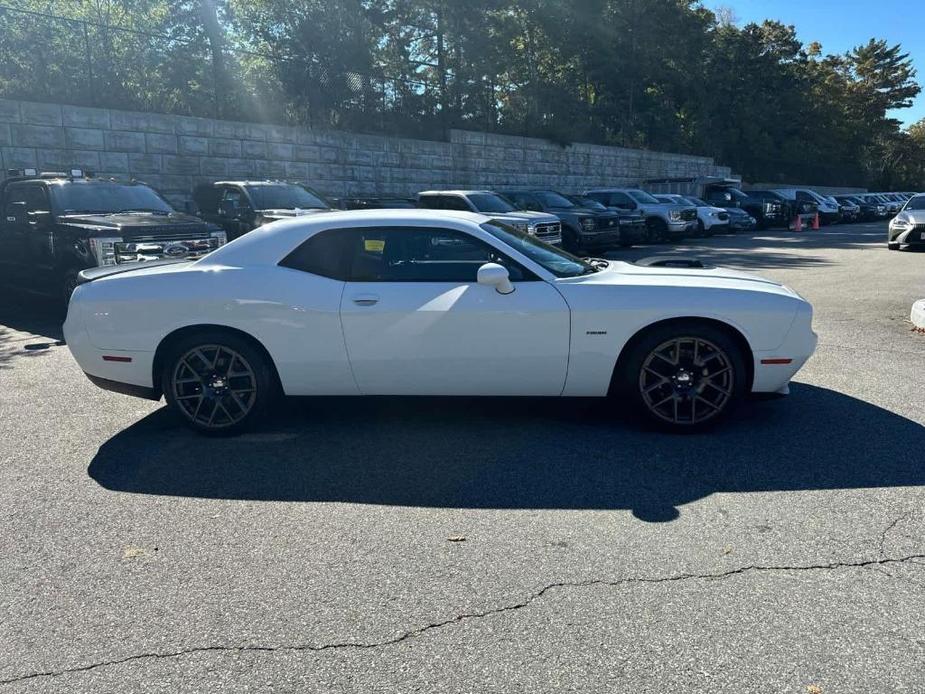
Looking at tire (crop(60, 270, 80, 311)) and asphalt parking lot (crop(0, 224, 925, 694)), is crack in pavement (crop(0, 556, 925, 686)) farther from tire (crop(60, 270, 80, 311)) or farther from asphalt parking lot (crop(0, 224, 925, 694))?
tire (crop(60, 270, 80, 311))

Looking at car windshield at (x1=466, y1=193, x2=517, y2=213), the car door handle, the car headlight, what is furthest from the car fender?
car windshield at (x1=466, y1=193, x2=517, y2=213)

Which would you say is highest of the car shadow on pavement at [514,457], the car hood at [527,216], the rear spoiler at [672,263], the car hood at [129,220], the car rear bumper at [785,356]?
the rear spoiler at [672,263]

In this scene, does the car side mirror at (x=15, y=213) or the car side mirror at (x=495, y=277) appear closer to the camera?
the car side mirror at (x=495, y=277)

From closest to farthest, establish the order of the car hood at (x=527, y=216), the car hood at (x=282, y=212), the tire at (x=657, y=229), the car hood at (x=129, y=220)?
the car hood at (x=129, y=220)
the car hood at (x=282, y=212)
the car hood at (x=527, y=216)
the tire at (x=657, y=229)

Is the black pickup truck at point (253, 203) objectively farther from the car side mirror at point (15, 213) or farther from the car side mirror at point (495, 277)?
the car side mirror at point (495, 277)

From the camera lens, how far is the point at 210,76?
1906 cm

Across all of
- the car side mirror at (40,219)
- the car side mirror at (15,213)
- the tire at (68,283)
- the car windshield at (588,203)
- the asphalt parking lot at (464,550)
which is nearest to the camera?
the asphalt parking lot at (464,550)

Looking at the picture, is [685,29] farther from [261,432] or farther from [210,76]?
[261,432]

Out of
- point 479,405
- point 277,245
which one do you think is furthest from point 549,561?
point 277,245

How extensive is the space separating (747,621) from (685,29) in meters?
43.4

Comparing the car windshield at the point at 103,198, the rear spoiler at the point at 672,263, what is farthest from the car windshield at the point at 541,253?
the car windshield at the point at 103,198

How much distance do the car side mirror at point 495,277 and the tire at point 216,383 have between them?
1618mm

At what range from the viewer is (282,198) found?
13.2 metres

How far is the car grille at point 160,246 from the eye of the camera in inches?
347
